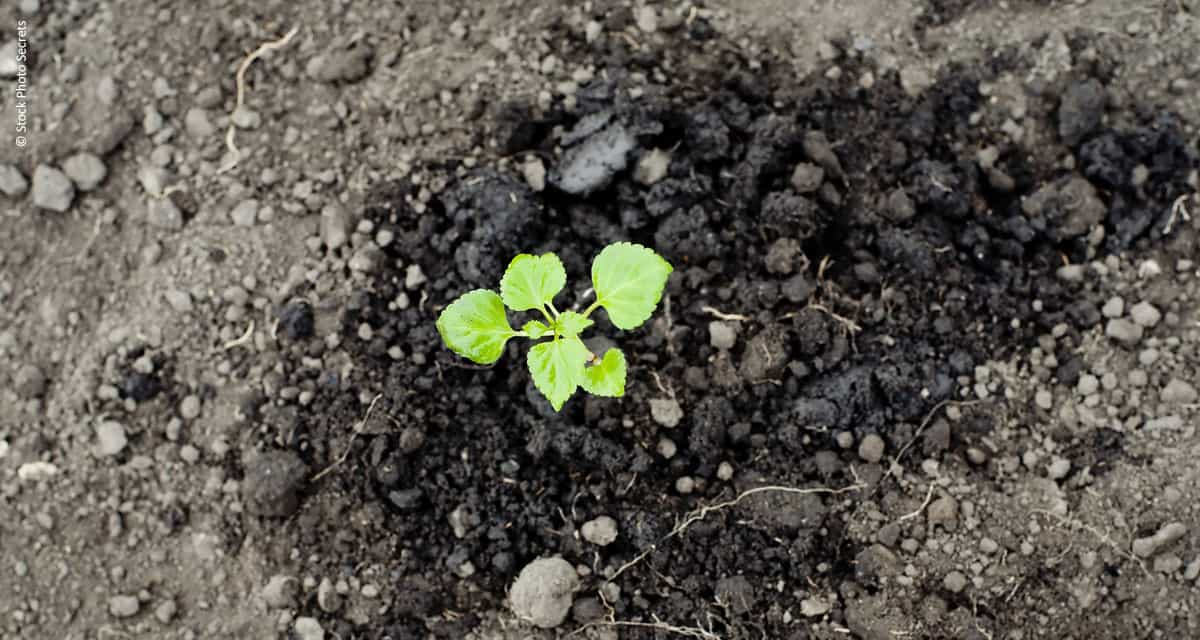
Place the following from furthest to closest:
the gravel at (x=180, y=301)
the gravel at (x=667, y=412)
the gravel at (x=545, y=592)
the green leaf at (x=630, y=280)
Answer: the gravel at (x=180, y=301)
the gravel at (x=667, y=412)
the gravel at (x=545, y=592)
the green leaf at (x=630, y=280)

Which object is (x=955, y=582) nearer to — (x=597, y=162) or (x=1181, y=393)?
(x=1181, y=393)

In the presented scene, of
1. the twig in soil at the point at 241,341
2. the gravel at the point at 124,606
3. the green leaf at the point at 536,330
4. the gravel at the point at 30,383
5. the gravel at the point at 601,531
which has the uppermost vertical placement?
the green leaf at the point at 536,330

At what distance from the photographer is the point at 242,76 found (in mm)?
2654

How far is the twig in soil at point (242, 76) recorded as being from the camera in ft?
8.51

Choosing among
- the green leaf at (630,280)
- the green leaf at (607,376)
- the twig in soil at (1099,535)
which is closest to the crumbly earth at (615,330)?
the twig in soil at (1099,535)

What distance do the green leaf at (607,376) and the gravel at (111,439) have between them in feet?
3.70

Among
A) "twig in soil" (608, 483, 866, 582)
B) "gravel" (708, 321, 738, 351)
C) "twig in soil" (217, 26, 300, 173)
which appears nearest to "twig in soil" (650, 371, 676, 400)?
"gravel" (708, 321, 738, 351)

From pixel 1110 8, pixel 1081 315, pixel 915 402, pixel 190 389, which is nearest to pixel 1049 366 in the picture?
pixel 1081 315

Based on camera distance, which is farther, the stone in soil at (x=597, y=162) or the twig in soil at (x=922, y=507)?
the stone in soil at (x=597, y=162)

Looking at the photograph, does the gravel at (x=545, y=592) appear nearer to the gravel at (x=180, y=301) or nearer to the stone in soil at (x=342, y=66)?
the gravel at (x=180, y=301)

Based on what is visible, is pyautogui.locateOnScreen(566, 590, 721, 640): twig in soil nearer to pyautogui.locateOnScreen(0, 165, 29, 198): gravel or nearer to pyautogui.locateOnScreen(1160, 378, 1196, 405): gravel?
pyautogui.locateOnScreen(1160, 378, 1196, 405): gravel

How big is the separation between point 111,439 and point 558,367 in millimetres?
1127

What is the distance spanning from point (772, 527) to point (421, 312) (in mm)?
921

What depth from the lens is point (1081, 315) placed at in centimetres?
245
